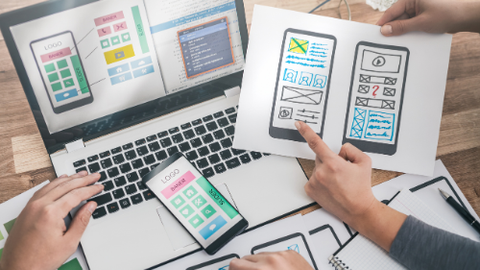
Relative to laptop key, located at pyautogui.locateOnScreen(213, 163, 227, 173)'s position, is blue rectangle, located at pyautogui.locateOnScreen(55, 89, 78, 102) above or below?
above

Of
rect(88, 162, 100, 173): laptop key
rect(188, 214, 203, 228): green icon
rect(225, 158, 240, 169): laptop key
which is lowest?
rect(188, 214, 203, 228): green icon

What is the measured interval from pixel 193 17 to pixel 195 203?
39 cm

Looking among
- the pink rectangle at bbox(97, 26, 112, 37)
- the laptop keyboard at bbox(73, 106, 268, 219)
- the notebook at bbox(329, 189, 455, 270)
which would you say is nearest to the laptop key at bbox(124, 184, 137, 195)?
the laptop keyboard at bbox(73, 106, 268, 219)

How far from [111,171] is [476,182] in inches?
31.3

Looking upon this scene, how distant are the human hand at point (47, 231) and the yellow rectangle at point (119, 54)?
269 mm

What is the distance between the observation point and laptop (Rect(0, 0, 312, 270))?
0.64 metres

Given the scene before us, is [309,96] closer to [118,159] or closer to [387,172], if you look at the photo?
[387,172]

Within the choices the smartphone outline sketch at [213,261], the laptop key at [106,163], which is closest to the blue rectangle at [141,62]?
the laptop key at [106,163]

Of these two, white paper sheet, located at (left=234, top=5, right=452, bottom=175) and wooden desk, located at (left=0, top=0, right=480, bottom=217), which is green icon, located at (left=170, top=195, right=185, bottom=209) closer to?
white paper sheet, located at (left=234, top=5, right=452, bottom=175)

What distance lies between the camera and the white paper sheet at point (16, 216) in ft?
2.15

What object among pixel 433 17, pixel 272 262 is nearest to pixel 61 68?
pixel 272 262

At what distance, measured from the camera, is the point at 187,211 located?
67 cm

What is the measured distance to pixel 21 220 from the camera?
64 centimetres

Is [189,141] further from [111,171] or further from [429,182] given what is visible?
[429,182]
